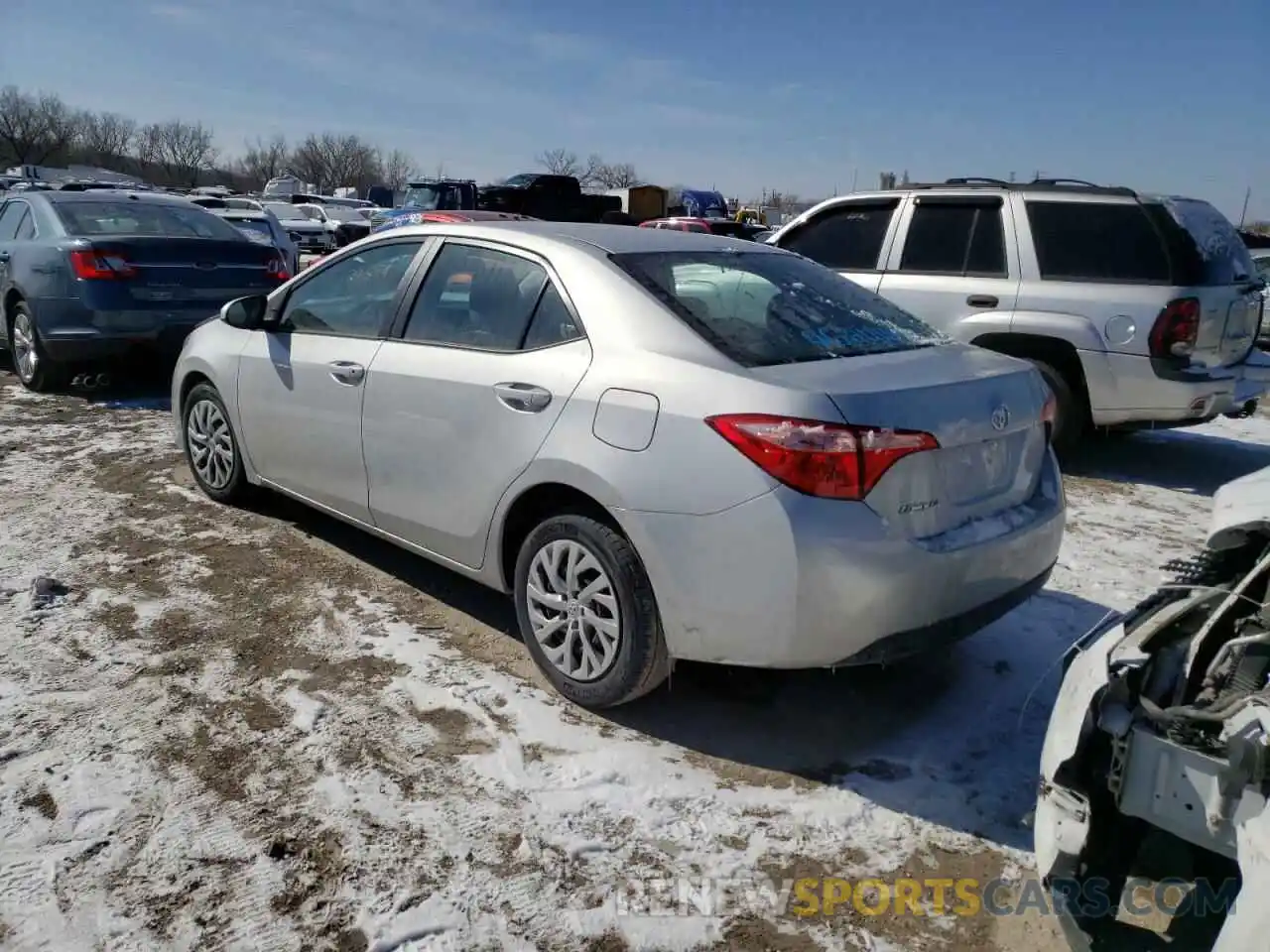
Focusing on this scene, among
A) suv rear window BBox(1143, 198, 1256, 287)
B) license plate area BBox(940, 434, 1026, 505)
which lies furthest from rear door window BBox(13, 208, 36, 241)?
suv rear window BBox(1143, 198, 1256, 287)

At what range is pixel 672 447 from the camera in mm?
2918

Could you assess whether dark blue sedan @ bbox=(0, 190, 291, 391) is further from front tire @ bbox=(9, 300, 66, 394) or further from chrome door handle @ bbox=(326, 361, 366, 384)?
chrome door handle @ bbox=(326, 361, 366, 384)

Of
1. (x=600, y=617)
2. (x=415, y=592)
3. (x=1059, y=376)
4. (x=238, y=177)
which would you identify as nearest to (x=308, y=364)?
(x=415, y=592)

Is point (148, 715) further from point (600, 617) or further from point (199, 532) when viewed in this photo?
point (199, 532)

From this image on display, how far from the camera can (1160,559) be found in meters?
4.96

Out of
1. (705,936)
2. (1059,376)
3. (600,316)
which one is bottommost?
(705,936)

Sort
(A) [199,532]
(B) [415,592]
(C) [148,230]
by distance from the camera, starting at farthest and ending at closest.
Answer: (C) [148,230]
(A) [199,532]
(B) [415,592]

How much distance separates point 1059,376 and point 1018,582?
146 inches

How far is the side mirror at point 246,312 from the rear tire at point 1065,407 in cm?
471

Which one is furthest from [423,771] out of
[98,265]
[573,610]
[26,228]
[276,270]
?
A: [26,228]

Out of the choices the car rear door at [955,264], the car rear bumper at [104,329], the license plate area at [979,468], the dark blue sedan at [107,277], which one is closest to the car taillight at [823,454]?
the license plate area at [979,468]

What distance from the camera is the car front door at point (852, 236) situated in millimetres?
7258

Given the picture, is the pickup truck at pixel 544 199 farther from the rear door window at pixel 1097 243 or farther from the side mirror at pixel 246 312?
the side mirror at pixel 246 312

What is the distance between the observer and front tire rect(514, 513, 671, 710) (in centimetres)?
307
